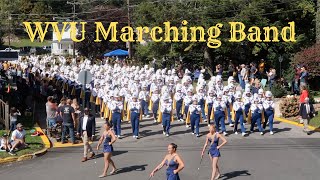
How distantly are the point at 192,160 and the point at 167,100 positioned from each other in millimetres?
3952

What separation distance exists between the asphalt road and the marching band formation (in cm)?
71

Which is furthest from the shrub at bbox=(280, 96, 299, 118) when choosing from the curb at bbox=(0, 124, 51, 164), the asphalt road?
the curb at bbox=(0, 124, 51, 164)

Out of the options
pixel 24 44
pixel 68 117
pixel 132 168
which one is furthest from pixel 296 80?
pixel 24 44

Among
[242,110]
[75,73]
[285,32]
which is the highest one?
[285,32]

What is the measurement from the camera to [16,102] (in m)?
23.5

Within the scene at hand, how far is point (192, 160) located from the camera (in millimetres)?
15109

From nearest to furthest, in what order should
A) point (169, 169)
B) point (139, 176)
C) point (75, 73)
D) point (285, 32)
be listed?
point (169, 169), point (139, 176), point (75, 73), point (285, 32)

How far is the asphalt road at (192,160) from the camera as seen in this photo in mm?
A: 13633

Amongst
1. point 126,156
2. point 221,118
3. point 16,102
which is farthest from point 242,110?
point 16,102

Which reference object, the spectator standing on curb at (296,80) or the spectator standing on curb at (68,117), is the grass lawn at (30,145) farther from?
the spectator standing on curb at (296,80)

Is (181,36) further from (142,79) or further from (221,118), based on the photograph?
(221,118)

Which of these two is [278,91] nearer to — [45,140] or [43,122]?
[43,122]

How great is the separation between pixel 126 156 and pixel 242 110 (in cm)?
516

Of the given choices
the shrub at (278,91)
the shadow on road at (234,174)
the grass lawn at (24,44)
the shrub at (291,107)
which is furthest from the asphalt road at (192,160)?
the grass lawn at (24,44)
